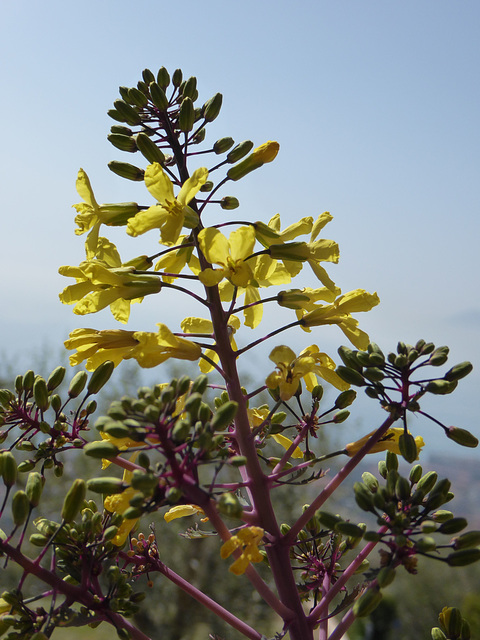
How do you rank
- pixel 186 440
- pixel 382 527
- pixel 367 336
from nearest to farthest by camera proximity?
pixel 186 440
pixel 382 527
pixel 367 336

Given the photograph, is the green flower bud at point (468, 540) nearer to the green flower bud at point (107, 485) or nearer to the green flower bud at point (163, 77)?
the green flower bud at point (107, 485)

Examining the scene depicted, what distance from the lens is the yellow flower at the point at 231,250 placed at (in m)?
1.08

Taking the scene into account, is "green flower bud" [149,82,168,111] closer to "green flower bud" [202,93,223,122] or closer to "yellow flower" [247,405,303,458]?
"green flower bud" [202,93,223,122]

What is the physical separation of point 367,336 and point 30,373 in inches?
27.3

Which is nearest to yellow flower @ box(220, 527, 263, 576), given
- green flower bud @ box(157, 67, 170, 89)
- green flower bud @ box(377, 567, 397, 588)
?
green flower bud @ box(377, 567, 397, 588)

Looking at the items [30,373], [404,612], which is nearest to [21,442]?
[30,373]

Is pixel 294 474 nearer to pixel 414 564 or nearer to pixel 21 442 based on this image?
pixel 414 564

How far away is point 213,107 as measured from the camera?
1.36 meters

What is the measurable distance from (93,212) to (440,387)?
31.3 inches

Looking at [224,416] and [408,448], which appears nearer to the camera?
[224,416]

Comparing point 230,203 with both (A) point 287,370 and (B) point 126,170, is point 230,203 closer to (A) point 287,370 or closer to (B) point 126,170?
(B) point 126,170

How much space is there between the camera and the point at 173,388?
0.88m

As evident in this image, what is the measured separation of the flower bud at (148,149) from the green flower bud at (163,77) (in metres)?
0.25

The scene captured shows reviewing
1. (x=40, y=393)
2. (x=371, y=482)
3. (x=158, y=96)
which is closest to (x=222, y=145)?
(x=158, y=96)
